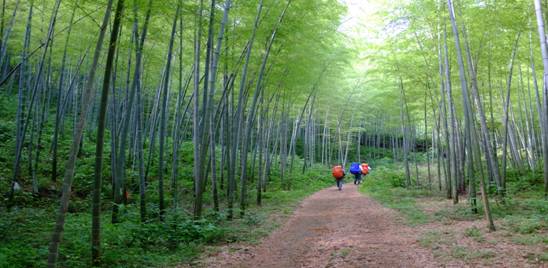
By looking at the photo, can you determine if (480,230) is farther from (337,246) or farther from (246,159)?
(246,159)

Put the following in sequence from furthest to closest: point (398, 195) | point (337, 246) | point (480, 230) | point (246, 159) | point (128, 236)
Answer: point (398, 195), point (246, 159), point (480, 230), point (128, 236), point (337, 246)

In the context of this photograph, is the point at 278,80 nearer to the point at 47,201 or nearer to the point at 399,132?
the point at 47,201

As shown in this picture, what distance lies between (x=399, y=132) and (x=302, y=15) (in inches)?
1039

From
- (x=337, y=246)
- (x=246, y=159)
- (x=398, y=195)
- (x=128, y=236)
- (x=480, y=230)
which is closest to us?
(x=337, y=246)

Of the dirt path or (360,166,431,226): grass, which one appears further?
(360,166,431,226): grass

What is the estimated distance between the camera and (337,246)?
5039 millimetres

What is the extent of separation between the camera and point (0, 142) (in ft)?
39.2

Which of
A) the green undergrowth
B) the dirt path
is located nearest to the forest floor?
the dirt path

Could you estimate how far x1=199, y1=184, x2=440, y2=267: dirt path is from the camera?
4.38 meters

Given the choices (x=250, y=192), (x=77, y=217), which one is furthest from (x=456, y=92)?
(x=77, y=217)

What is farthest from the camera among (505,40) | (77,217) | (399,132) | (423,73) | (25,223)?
(399,132)

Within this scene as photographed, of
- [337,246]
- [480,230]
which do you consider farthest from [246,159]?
[480,230]

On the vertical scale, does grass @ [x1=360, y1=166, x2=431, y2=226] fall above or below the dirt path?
above

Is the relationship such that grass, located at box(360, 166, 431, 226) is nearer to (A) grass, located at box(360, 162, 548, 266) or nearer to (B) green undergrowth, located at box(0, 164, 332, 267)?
(A) grass, located at box(360, 162, 548, 266)
